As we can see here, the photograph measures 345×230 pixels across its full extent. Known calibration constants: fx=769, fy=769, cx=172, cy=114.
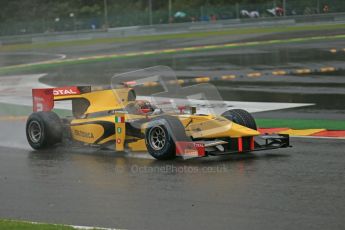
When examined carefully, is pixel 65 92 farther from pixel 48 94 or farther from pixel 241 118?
pixel 241 118

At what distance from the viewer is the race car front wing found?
10.4 metres

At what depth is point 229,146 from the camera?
1066 cm

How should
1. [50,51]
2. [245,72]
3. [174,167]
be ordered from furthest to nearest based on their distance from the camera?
1. [50,51]
2. [245,72]
3. [174,167]

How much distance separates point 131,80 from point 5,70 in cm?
2100

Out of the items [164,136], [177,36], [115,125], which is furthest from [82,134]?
[177,36]

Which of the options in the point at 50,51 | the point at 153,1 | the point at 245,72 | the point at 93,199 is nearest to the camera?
the point at 93,199

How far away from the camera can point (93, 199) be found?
850 centimetres

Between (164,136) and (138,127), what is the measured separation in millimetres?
813

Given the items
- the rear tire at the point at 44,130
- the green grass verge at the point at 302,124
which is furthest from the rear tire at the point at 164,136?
the green grass verge at the point at 302,124

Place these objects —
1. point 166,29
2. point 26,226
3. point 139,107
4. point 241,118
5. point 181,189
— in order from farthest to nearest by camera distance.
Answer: point 166,29
point 139,107
point 241,118
point 181,189
point 26,226

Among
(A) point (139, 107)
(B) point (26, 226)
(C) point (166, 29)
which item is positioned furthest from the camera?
(C) point (166, 29)

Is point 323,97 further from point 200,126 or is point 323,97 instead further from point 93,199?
point 93,199

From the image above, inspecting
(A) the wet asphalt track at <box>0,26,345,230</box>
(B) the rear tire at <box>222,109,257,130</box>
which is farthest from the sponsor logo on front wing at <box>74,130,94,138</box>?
(B) the rear tire at <box>222,109,257,130</box>

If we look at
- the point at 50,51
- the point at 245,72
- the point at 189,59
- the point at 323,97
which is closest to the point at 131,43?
the point at 50,51
